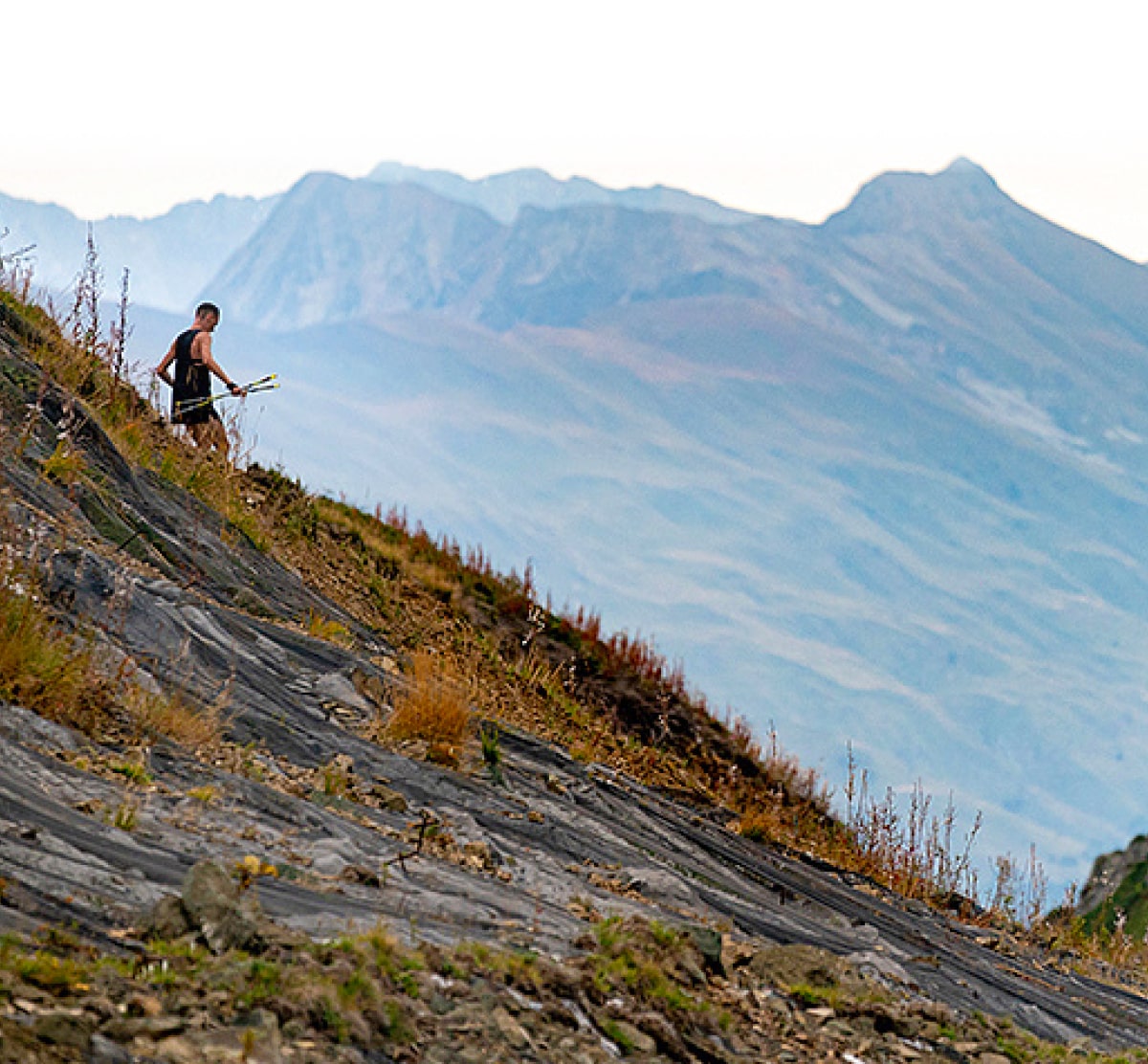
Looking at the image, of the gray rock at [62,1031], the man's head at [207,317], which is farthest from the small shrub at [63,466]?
the gray rock at [62,1031]

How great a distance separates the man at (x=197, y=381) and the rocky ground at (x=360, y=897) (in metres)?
3.15

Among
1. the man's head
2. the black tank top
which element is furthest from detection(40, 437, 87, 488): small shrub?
the man's head

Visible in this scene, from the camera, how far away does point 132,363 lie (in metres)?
13.2

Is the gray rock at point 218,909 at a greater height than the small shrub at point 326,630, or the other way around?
the small shrub at point 326,630

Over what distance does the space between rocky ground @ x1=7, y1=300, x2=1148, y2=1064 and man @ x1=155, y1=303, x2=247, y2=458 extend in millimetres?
3152

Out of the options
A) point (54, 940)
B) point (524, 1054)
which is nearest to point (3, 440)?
point (54, 940)

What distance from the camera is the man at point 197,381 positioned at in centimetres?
1355

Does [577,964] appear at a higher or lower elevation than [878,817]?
lower

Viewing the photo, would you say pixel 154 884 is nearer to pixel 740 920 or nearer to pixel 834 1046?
pixel 834 1046

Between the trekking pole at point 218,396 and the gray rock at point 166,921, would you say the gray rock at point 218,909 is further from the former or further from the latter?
the trekking pole at point 218,396

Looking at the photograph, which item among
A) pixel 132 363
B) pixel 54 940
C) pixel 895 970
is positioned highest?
pixel 132 363

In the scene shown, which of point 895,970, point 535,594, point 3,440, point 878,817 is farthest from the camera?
point 535,594

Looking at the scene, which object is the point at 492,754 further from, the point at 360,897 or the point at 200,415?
the point at 200,415

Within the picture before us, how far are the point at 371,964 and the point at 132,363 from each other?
958 centimetres
